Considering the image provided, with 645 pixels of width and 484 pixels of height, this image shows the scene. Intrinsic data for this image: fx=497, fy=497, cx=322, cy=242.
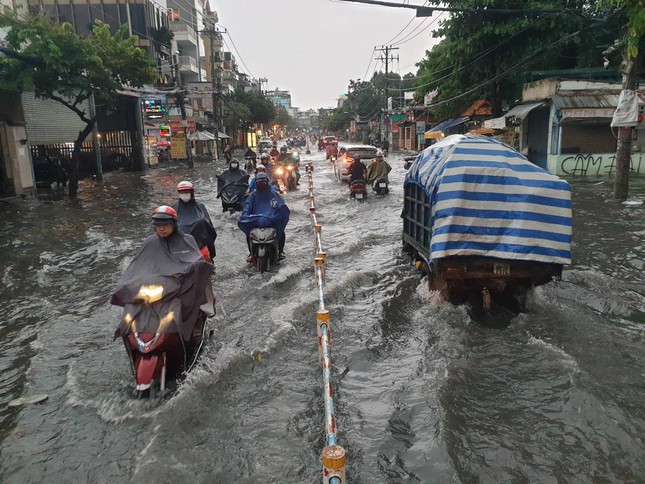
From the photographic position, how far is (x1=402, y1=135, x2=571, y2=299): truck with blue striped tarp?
20.8 ft

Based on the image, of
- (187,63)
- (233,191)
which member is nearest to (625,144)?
(233,191)

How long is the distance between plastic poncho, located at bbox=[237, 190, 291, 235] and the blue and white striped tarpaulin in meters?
3.82

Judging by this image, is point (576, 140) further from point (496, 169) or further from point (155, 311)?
point (155, 311)

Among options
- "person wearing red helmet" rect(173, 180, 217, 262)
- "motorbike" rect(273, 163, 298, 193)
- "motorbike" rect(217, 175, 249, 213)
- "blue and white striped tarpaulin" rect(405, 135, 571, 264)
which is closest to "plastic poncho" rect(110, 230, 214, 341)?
"person wearing red helmet" rect(173, 180, 217, 262)

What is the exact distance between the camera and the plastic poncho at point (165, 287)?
486 cm

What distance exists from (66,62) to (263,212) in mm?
13664

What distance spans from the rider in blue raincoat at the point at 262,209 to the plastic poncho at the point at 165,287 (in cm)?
376

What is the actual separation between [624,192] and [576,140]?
28.1 feet

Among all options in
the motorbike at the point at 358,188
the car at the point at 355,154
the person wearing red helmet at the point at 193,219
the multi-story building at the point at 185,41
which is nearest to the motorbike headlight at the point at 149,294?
the person wearing red helmet at the point at 193,219

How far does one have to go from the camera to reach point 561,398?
Answer: 4.88 m

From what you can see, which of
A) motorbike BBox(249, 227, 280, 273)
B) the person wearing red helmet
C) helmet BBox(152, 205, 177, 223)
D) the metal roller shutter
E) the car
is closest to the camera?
helmet BBox(152, 205, 177, 223)

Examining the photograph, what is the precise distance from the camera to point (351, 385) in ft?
17.5

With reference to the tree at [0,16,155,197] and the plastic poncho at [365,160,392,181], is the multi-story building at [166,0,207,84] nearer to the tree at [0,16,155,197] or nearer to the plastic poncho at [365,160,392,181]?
the tree at [0,16,155,197]

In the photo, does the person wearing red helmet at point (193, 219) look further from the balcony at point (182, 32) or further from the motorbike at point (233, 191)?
the balcony at point (182, 32)
